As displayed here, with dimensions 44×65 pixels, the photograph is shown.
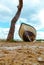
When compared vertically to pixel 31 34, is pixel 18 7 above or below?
above

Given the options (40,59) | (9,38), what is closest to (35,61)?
(40,59)

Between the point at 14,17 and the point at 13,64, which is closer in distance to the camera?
the point at 13,64

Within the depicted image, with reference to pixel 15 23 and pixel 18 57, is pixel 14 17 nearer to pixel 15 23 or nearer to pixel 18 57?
pixel 15 23

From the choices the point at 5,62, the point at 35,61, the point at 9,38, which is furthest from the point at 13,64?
the point at 9,38

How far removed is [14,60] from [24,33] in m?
10.7

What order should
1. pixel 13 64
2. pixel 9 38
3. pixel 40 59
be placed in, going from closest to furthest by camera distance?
pixel 13 64 → pixel 40 59 → pixel 9 38

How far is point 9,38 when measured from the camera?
53.5 feet

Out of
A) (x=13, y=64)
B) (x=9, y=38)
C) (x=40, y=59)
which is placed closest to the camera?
(x=13, y=64)

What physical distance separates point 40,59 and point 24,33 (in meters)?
10.5

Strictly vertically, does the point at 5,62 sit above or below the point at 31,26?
below

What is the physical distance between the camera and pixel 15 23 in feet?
53.7

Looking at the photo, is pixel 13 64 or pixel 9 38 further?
pixel 9 38

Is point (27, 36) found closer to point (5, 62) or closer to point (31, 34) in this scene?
point (31, 34)

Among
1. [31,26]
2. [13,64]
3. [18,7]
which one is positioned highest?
[18,7]
